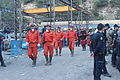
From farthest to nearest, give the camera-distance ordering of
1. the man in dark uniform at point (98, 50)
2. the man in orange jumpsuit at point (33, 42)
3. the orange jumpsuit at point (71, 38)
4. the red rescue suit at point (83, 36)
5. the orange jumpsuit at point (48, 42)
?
1. the red rescue suit at point (83, 36)
2. the orange jumpsuit at point (71, 38)
3. the orange jumpsuit at point (48, 42)
4. the man in orange jumpsuit at point (33, 42)
5. the man in dark uniform at point (98, 50)

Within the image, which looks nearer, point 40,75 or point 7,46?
point 40,75

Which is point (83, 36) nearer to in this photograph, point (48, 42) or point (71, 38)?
point (71, 38)

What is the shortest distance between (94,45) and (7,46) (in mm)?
15699

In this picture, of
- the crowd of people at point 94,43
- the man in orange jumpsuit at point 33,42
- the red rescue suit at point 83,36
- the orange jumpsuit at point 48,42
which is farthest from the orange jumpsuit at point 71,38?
the man in orange jumpsuit at point 33,42

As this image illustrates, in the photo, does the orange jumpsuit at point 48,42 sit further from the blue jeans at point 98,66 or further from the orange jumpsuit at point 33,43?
the blue jeans at point 98,66

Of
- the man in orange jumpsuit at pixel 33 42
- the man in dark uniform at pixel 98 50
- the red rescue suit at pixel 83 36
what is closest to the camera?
the man in dark uniform at pixel 98 50

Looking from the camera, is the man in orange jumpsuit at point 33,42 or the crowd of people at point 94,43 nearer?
the crowd of people at point 94,43

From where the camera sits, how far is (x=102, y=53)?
803 cm

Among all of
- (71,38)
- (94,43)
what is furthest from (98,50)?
(71,38)

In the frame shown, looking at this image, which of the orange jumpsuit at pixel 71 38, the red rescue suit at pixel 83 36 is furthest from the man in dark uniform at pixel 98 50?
the red rescue suit at pixel 83 36

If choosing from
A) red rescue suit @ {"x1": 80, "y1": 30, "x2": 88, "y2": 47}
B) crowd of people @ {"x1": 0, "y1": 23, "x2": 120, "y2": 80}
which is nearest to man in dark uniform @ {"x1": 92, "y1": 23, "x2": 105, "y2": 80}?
crowd of people @ {"x1": 0, "y1": 23, "x2": 120, "y2": 80}

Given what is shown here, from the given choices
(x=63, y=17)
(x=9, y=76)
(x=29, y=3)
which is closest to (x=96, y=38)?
(x=9, y=76)

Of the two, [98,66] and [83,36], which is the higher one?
[98,66]

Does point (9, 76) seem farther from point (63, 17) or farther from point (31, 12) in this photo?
point (63, 17)
